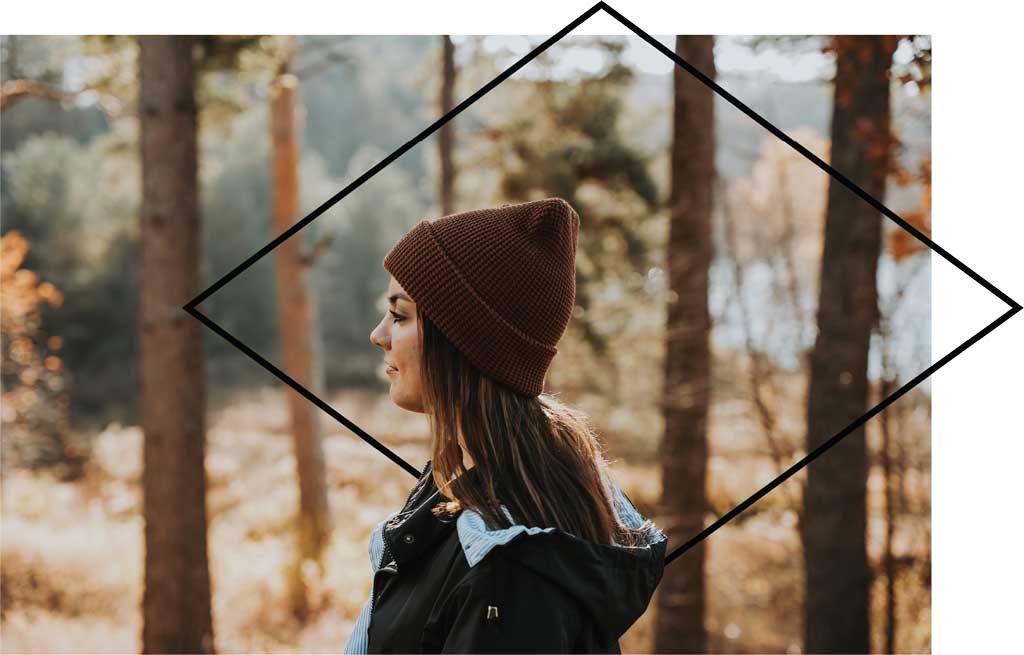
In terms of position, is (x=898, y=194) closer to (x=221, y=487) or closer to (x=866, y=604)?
(x=866, y=604)

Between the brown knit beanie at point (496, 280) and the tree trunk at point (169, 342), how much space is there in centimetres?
264

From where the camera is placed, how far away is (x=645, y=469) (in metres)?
7.89

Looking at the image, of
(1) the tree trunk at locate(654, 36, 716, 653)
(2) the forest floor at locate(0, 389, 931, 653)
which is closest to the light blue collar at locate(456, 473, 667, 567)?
(2) the forest floor at locate(0, 389, 931, 653)

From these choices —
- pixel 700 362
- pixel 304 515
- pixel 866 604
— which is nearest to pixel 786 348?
pixel 700 362

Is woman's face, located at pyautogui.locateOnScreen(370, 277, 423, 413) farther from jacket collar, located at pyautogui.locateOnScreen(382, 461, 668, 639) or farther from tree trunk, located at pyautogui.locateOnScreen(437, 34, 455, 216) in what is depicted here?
tree trunk, located at pyautogui.locateOnScreen(437, 34, 455, 216)

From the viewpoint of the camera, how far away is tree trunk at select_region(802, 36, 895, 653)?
12.3 ft

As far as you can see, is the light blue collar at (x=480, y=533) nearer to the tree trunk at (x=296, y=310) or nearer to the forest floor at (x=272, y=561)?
the forest floor at (x=272, y=561)

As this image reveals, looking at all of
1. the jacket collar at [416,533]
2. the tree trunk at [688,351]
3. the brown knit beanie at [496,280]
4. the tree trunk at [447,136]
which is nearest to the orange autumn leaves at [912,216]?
the tree trunk at [688,351]

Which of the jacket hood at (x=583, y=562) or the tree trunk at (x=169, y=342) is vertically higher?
the tree trunk at (x=169, y=342)

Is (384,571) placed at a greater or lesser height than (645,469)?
lesser

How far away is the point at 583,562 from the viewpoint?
1.17 m

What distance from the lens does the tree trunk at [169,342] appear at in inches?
147

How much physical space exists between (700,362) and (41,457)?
9.10m

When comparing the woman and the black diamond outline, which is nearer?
the woman
